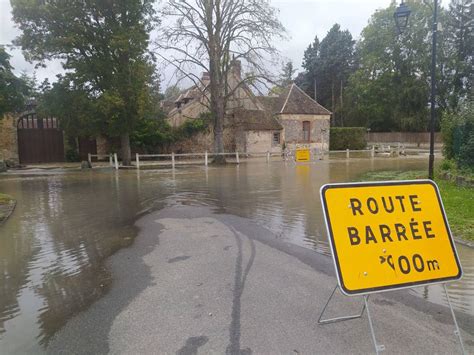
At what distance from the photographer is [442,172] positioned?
12867 millimetres

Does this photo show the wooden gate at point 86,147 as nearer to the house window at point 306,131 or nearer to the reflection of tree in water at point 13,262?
the house window at point 306,131

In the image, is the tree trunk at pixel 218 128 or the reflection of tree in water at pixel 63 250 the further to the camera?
the tree trunk at pixel 218 128

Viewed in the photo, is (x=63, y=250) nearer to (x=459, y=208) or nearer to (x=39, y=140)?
(x=459, y=208)

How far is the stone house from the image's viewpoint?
104ft

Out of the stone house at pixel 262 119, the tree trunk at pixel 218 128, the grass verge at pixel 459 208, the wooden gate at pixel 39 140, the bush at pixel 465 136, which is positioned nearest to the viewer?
the grass verge at pixel 459 208

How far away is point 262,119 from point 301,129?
4.67 m

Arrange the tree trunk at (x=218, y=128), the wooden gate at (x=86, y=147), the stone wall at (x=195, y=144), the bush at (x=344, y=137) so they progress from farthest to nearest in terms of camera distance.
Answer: the bush at (x=344, y=137) → the stone wall at (x=195, y=144) → the wooden gate at (x=86, y=147) → the tree trunk at (x=218, y=128)

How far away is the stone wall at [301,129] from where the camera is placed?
35219 mm

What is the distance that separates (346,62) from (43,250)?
62302 millimetres

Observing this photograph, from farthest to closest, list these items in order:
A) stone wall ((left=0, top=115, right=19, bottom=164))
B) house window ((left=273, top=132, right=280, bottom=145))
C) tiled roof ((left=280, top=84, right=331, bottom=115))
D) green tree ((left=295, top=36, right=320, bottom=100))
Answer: green tree ((left=295, top=36, right=320, bottom=100)) → tiled roof ((left=280, top=84, right=331, bottom=115)) → house window ((left=273, top=132, right=280, bottom=145)) → stone wall ((left=0, top=115, right=19, bottom=164))

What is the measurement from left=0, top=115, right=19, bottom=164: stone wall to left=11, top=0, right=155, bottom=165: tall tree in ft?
23.2

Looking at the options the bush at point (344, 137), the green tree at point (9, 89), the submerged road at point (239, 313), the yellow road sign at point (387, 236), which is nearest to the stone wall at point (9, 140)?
the green tree at point (9, 89)

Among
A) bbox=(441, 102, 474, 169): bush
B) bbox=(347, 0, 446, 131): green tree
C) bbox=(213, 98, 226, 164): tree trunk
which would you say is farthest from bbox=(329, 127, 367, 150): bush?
bbox=(441, 102, 474, 169): bush

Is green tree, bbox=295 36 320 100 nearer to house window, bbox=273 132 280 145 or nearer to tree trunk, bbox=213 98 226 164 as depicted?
house window, bbox=273 132 280 145
